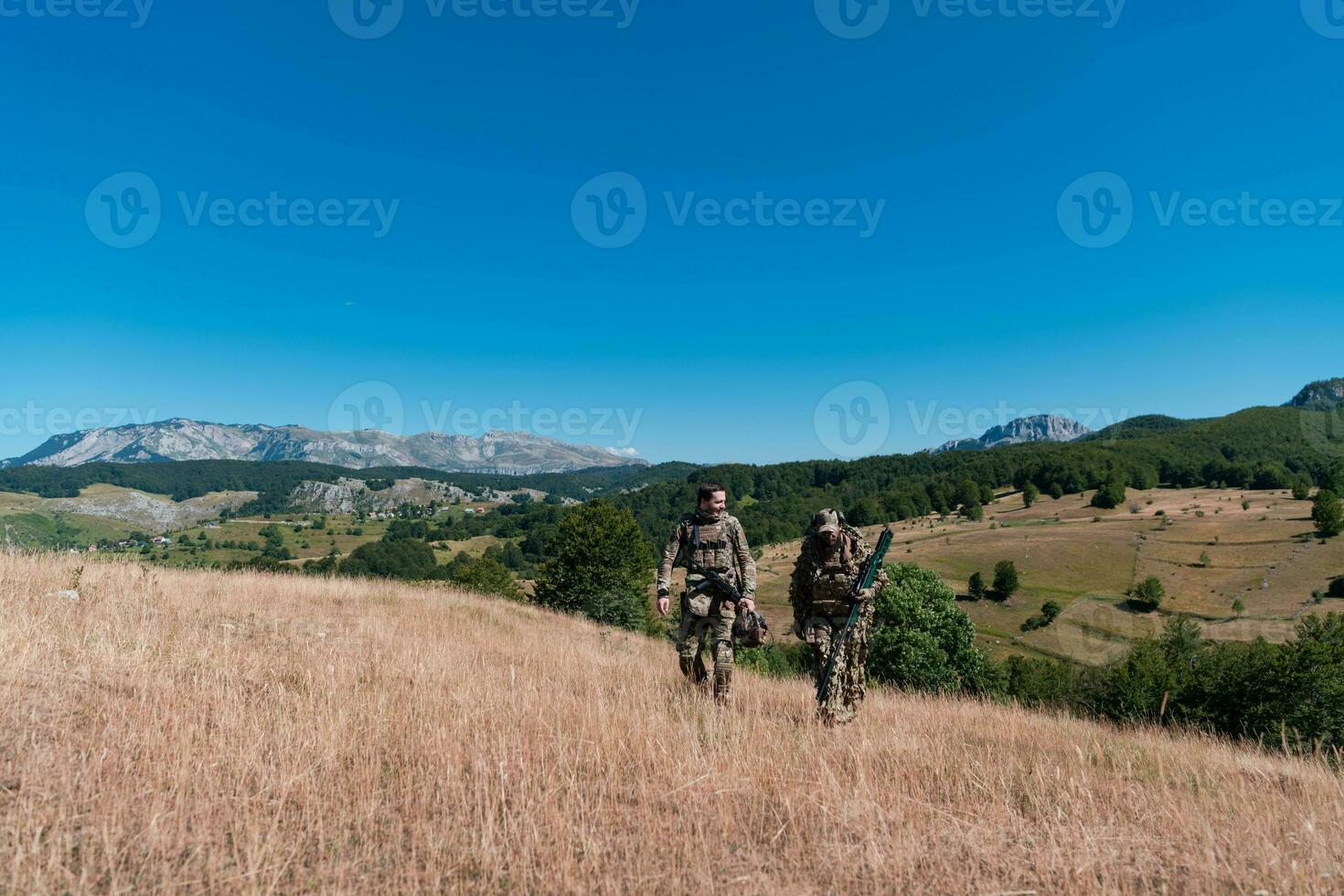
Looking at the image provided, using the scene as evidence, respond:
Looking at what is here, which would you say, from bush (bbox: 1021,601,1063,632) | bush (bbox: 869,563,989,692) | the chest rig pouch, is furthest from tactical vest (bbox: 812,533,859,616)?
bush (bbox: 1021,601,1063,632)

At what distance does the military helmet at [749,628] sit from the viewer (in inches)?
276

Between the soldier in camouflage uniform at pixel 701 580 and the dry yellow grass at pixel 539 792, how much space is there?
531mm

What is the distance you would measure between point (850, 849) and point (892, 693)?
28.9ft

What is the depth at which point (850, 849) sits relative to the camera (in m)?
3.46

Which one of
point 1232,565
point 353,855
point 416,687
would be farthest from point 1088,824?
point 1232,565

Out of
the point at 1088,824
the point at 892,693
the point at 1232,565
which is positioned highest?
the point at 1088,824

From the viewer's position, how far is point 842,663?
679 cm

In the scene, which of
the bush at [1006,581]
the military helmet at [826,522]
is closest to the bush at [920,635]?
the military helmet at [826,522]

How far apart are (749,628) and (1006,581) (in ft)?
320

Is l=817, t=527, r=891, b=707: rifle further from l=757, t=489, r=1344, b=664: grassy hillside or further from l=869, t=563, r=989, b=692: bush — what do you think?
l=757, t=489, r=1344, b=664: grassy hillside

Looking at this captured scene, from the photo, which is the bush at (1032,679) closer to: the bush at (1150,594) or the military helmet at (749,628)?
the bush at (1150,594)

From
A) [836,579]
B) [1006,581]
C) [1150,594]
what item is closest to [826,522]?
[836,579]

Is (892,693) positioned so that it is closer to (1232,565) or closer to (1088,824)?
(1088,824)

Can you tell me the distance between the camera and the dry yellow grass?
3.11 metres
